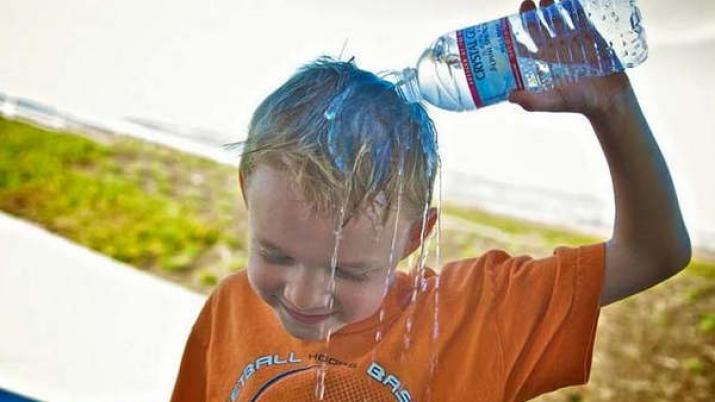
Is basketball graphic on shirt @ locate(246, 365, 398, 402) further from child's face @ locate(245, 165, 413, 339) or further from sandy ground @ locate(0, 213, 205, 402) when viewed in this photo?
sandy ground @ locate(0, 213, 205, 402)

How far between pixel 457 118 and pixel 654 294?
1.46 ft

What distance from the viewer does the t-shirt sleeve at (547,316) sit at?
1.08 m

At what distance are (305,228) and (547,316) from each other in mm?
286

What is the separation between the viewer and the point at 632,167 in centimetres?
100

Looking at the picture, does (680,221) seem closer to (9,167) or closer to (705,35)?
(705,35)

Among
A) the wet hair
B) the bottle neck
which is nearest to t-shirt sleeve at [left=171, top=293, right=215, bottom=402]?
the wet hair

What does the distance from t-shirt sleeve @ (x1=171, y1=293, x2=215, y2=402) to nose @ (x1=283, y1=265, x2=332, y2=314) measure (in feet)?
0.54

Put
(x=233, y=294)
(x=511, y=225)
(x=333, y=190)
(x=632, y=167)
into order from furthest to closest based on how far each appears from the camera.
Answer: (x=511, y=225) < (x=233, y=294) < (x=333, y=190) < (x=632, y=167)

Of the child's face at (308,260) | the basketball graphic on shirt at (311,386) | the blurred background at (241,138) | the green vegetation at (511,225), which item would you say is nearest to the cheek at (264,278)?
the child's face at (308,260)

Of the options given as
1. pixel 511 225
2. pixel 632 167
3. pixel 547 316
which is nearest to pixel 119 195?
pixel 511 225

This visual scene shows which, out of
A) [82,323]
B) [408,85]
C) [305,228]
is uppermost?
[408,85]

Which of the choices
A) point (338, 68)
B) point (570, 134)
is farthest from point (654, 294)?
point (338, 68)

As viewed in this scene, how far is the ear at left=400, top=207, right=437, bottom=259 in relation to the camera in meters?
1.17

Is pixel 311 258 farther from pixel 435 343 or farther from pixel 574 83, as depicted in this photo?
pixel 574 83
